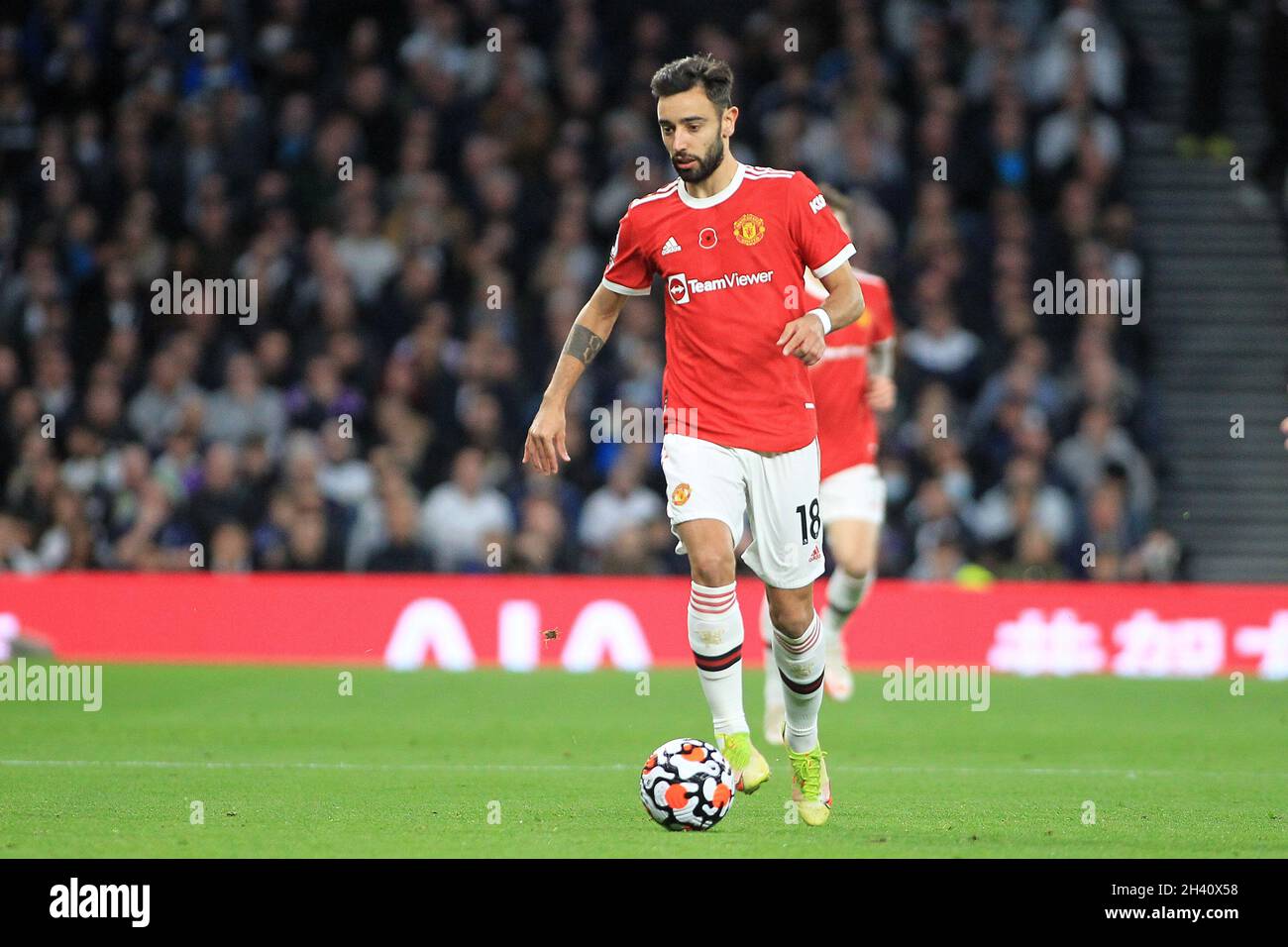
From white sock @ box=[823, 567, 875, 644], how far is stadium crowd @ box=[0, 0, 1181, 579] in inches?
170

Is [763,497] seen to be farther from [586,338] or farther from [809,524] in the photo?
[586,338]

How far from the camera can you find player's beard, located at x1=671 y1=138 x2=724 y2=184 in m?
7.47

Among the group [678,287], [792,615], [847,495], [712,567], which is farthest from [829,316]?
[847,495]

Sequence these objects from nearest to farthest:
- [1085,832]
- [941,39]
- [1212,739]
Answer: [1085,832], [1212,739], [941,39]

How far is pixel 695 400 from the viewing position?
7695 mm

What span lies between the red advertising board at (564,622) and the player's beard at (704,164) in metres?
7.17

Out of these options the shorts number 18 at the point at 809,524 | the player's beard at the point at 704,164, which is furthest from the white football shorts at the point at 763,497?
the player's beard at the point at 704,164

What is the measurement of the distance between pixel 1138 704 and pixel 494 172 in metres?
8.28

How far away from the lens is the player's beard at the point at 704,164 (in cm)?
747

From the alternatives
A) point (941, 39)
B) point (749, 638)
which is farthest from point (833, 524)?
point (941, 39)

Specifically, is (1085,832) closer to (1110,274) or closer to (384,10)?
(1110,274)

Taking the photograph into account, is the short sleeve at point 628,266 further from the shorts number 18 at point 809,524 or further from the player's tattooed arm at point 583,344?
the shorts number 18 at point 809,524

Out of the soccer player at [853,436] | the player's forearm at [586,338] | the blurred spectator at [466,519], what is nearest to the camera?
the player's forearm at [586,338]

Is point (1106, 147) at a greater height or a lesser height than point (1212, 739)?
greater
